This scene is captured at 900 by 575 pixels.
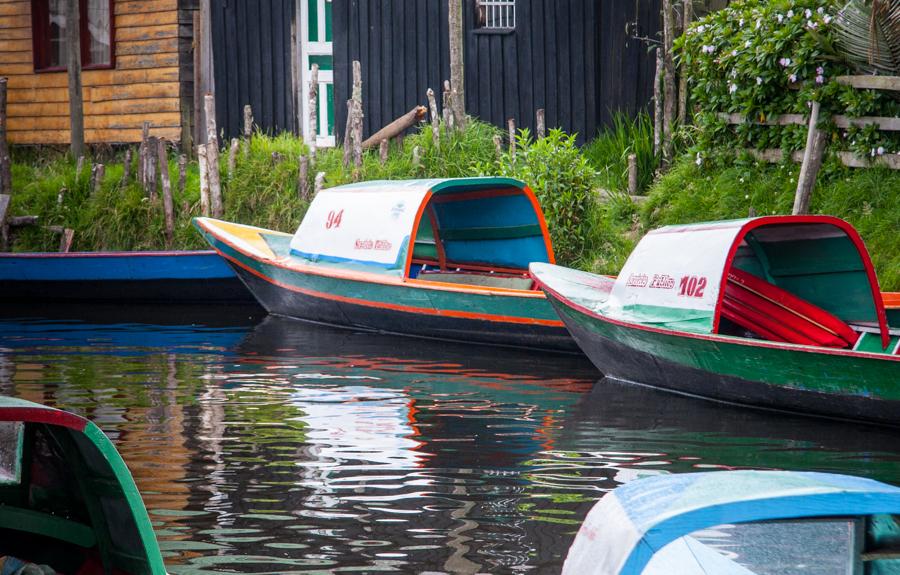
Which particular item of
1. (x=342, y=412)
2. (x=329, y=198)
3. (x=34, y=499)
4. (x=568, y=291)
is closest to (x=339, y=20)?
(x=329, y=198)

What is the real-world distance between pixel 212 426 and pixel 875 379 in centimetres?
435

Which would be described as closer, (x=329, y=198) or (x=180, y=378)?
(x=180, y=378)

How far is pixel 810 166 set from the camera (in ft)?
40.7

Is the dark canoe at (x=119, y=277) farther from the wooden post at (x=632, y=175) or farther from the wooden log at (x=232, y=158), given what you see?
the wooden post at (x=632, y=175)

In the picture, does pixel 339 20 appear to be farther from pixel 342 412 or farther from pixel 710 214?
pixel 342 412

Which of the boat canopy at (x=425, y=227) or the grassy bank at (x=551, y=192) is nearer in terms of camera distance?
the grassy bank at (x=551, y=192)

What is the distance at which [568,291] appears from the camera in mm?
10750

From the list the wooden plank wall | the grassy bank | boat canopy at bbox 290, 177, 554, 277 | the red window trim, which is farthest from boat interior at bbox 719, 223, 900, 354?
the red window trim

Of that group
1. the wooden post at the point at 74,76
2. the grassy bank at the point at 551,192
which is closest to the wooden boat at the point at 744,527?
the grassy bank at the point at 551,192

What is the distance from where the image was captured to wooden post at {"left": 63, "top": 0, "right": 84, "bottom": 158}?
1903 centimetres

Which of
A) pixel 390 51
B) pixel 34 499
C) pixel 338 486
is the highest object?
pixel 390 51

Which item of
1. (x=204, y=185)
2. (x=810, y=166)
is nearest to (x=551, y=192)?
(x=810, y=166)

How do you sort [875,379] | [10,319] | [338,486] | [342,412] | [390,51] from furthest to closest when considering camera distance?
[390,51], [10,319], [342,412], [875,379], [338,486]

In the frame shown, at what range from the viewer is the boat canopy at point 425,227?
1291 centimetres
